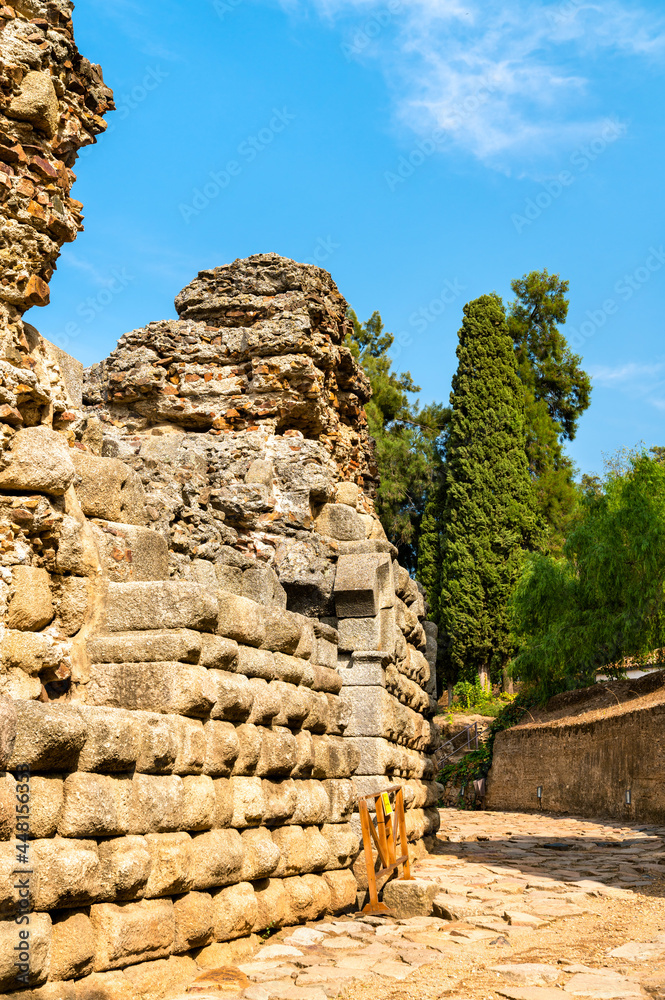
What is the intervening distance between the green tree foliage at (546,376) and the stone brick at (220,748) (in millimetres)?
26543

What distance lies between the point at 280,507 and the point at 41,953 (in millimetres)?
4606

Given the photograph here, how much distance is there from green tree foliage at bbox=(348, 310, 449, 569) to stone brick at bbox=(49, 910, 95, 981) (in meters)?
25.3

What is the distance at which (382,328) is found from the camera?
1284 inches

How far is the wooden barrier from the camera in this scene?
19.4ft

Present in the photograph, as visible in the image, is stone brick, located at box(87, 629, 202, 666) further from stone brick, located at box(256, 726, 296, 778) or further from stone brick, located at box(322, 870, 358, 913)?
stone brick, located at box(322, 870, 358, 913)

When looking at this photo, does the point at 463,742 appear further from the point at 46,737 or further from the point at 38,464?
the point at 46,737

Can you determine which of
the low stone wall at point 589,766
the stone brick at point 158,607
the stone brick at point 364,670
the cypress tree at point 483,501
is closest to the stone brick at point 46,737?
the stone brick at point 158,607

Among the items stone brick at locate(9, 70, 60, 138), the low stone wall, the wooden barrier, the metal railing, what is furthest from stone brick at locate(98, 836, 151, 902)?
the metal railing

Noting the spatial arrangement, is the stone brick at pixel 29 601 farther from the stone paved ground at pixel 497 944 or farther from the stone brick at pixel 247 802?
the stone paved ground at pixel 497 944

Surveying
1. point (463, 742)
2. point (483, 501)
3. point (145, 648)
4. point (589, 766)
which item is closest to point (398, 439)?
point (483, 501)

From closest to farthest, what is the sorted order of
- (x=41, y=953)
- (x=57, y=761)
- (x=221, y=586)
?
(x=41, y=953), (x=57, y=761), (x=221, y=586)

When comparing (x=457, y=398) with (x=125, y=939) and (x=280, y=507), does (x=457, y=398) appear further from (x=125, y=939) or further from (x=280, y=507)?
(x=125, y=939)

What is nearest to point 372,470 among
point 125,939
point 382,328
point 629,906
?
point 629,906

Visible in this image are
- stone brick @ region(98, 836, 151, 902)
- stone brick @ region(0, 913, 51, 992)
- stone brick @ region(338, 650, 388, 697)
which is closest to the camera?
stone brick @ region(0, 913, 51, 992)
